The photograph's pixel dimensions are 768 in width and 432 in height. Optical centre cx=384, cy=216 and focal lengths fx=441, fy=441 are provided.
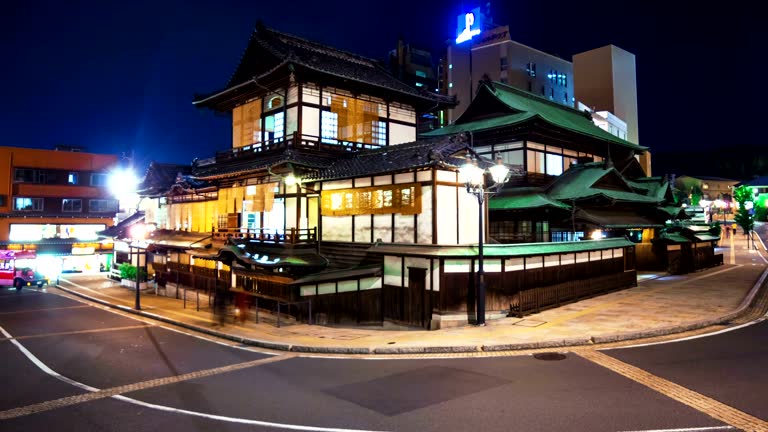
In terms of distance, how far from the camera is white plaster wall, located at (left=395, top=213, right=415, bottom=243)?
20.6 m

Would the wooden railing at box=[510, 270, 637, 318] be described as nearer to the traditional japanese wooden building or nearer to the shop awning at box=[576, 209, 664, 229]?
the traditional japanese wooden building

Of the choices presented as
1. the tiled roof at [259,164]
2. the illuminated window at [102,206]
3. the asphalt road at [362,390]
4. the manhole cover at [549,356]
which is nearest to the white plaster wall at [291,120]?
the tiled roof at [259,164]

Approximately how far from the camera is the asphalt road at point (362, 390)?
8681mm

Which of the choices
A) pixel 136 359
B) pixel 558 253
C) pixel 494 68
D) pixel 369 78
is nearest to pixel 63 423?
pixel 136 359

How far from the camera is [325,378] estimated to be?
11.7 m

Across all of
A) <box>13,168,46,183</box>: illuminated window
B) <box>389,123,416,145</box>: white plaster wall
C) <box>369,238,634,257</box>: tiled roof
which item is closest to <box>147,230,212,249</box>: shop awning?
<box>389,123,416,145</box>: white plaster wall

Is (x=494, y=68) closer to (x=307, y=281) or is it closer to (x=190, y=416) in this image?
(x=307, y=281)

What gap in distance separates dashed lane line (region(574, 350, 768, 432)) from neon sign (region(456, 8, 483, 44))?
81209 millimetres

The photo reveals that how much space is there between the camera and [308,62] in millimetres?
25531

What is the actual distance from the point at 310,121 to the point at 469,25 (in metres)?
69.5

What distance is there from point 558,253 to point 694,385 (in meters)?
11.5

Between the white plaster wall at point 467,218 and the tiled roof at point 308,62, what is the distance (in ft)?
36.0

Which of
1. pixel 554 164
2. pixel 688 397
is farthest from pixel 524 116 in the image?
pixel 688 397

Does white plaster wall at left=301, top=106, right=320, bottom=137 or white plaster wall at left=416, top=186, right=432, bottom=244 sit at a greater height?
white plaster wall at left=301, top=106, right=320, bottom=137
